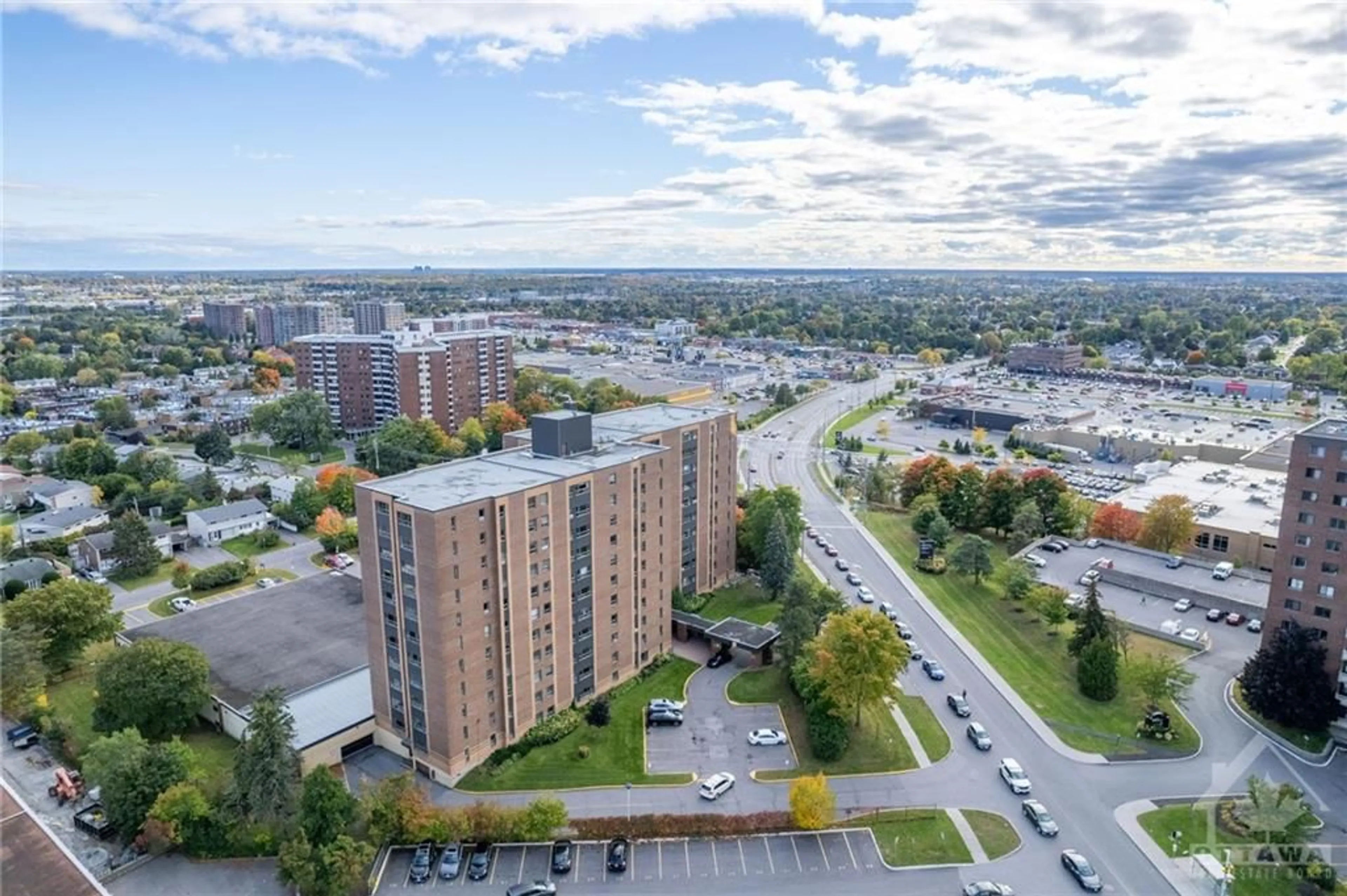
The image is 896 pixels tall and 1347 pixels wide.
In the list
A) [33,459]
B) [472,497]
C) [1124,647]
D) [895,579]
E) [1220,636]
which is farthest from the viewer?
[33,459]

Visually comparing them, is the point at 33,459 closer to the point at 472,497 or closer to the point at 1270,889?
the point at 472,497

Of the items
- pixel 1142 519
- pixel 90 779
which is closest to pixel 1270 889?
pixel 1142 519

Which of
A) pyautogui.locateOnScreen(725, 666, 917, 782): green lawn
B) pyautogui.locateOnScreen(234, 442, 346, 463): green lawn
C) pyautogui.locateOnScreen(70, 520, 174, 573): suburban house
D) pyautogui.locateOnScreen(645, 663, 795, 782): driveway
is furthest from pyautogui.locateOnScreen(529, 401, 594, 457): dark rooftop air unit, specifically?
pyautogui.locateOnScreen(234, 442, 346, 463): green lawn

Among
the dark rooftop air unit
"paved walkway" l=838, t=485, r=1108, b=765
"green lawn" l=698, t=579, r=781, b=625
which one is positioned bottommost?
"paved walkway" l=838, t=485, r=1108, b=765

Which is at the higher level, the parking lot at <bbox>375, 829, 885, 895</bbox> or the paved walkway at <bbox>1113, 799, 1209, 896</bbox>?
the paved walkway at <bbox>1113, 799, 1209, 896</bbox>

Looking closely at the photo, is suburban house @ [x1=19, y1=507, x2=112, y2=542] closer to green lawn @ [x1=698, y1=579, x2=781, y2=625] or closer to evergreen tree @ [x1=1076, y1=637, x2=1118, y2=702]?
green lawn @ [x1=698, y1=579, x2=781, y2=625]
